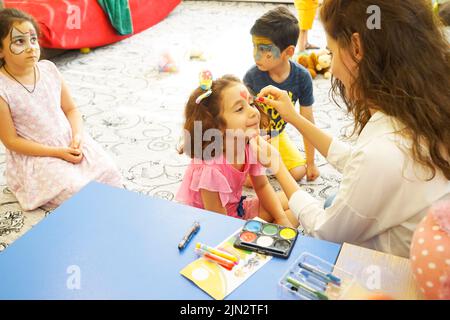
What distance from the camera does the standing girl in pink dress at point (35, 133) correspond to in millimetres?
1446

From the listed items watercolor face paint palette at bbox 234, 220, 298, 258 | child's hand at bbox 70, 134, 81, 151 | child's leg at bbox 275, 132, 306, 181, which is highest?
watercolor face paint palette at bbox 234, 220, 298, 258

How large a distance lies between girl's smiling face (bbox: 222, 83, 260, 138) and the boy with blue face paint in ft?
1.10

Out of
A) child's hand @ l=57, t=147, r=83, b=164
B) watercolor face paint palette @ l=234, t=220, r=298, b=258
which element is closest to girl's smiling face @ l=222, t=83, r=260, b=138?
watercolor face paint palette @ l=234, t=220, r=298, b=258

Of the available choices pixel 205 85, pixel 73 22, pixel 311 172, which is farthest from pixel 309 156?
pixel 73 22

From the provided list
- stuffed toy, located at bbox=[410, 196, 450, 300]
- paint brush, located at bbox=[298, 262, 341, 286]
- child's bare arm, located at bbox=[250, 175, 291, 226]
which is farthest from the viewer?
child's bare arm, located at bbox=[250, 175, 291, 226]

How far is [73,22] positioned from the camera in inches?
108

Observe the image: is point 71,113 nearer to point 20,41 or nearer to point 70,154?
point 70,154

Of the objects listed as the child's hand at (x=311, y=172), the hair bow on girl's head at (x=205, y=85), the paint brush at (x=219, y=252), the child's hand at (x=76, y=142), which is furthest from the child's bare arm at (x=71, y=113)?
the paint brush at (x=219, y=252)

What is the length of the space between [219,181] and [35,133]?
78 centimetres

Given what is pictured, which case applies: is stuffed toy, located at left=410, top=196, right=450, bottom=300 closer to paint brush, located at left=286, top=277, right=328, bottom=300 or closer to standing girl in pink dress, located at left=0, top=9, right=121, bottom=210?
paint brush, located at left=286, top=277, right=328, bottom=300

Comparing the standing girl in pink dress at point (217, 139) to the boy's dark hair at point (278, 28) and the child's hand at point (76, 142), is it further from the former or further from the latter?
the child's hand at point (76, 142)

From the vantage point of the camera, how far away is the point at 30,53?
145 centimetres

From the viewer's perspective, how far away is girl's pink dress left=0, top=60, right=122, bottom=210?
150cm

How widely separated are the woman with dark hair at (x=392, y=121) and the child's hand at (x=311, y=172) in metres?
0.85
